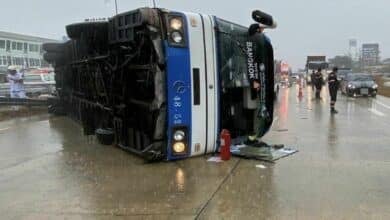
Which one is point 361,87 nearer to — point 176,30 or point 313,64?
point 176,30

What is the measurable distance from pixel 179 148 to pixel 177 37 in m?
1.78

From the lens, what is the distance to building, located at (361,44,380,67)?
427ft

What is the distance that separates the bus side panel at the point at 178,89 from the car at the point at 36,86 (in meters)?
20.3

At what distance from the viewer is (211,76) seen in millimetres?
8352

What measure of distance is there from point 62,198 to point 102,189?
0.60 meters

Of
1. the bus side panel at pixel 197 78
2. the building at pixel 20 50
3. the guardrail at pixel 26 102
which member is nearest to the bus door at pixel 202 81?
the bus side panel at pixel 197 78

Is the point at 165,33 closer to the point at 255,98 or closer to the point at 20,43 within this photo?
the point at 255,98

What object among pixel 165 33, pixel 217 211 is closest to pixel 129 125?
pixel 165 33

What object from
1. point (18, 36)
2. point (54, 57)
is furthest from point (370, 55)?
point (54, 57)

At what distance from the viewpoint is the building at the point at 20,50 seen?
88.5 metres

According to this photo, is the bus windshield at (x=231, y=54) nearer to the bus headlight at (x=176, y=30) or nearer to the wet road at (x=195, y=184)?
the bus headlight at (x=176, y=30)

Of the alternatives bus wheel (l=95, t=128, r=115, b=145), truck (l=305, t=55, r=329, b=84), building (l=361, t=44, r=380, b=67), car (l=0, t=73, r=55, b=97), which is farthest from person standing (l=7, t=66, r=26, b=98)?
building (l=361, t=44, r=380, b=67)

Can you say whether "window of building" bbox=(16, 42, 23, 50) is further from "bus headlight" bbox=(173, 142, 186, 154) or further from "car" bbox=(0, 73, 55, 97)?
"bus headlight" bbox=(173, 142, 186, 154)

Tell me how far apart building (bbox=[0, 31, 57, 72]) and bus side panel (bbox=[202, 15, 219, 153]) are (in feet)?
270
